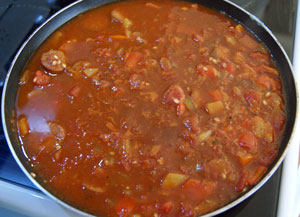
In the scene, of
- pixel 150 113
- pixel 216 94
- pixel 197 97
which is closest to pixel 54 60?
pixel 150 113

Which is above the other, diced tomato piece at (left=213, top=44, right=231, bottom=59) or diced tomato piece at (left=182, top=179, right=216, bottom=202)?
diced tomato piece at (left=213, top=44, right=231, bottom=59)

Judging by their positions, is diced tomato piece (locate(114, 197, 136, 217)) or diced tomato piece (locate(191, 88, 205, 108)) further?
diced tomato piece (locate(191, 88, 205, 108))

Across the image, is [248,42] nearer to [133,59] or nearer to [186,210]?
[133,59]

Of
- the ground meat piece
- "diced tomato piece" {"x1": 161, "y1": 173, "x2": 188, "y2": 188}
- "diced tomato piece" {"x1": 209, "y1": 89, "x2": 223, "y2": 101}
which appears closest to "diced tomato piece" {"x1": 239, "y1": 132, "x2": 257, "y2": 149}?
"diced tomato piece" {"x1": 209, "y1": 89, "x2": 223, "y2": 101}

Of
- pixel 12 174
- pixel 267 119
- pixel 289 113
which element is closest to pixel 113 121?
pixel 12 174

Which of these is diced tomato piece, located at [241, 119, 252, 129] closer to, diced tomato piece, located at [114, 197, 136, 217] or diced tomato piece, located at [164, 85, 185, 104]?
diced tomato piece, located at [164, 85, 185, 104]

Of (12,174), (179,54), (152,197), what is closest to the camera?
(152,197)

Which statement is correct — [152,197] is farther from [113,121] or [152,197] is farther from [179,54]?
[179,54]
